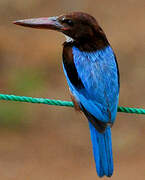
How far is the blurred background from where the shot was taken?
769cm

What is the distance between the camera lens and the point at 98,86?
4832mm

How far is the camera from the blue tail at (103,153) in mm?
4773

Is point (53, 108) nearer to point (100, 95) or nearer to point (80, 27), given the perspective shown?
point (80, 27)

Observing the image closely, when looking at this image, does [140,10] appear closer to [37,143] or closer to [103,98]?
[37,143]

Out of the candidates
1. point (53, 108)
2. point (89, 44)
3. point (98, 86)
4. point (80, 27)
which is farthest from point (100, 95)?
point (53, 108)

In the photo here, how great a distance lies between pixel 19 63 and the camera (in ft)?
29.7

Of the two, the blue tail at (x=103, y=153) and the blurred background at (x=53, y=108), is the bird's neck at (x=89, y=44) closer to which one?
the blue tail at (x=103, y=153)

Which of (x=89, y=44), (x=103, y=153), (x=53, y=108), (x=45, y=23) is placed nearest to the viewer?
(x=103, y=153)

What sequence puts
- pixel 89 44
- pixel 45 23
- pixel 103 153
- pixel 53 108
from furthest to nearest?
pixel 53 108 → pixel 45 23 → pixel 89 44 → pixel 103 153

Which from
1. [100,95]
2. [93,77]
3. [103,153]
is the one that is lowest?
[103,153]

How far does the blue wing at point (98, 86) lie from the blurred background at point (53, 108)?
2.75 m

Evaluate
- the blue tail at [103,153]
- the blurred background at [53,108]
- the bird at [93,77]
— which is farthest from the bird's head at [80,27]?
the blurred background at [53,108]

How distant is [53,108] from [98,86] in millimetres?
3652

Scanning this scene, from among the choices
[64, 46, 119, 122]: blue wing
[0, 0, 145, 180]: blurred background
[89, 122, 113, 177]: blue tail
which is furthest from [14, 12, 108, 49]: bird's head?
[0, 0, 145, 180]: blurred background
